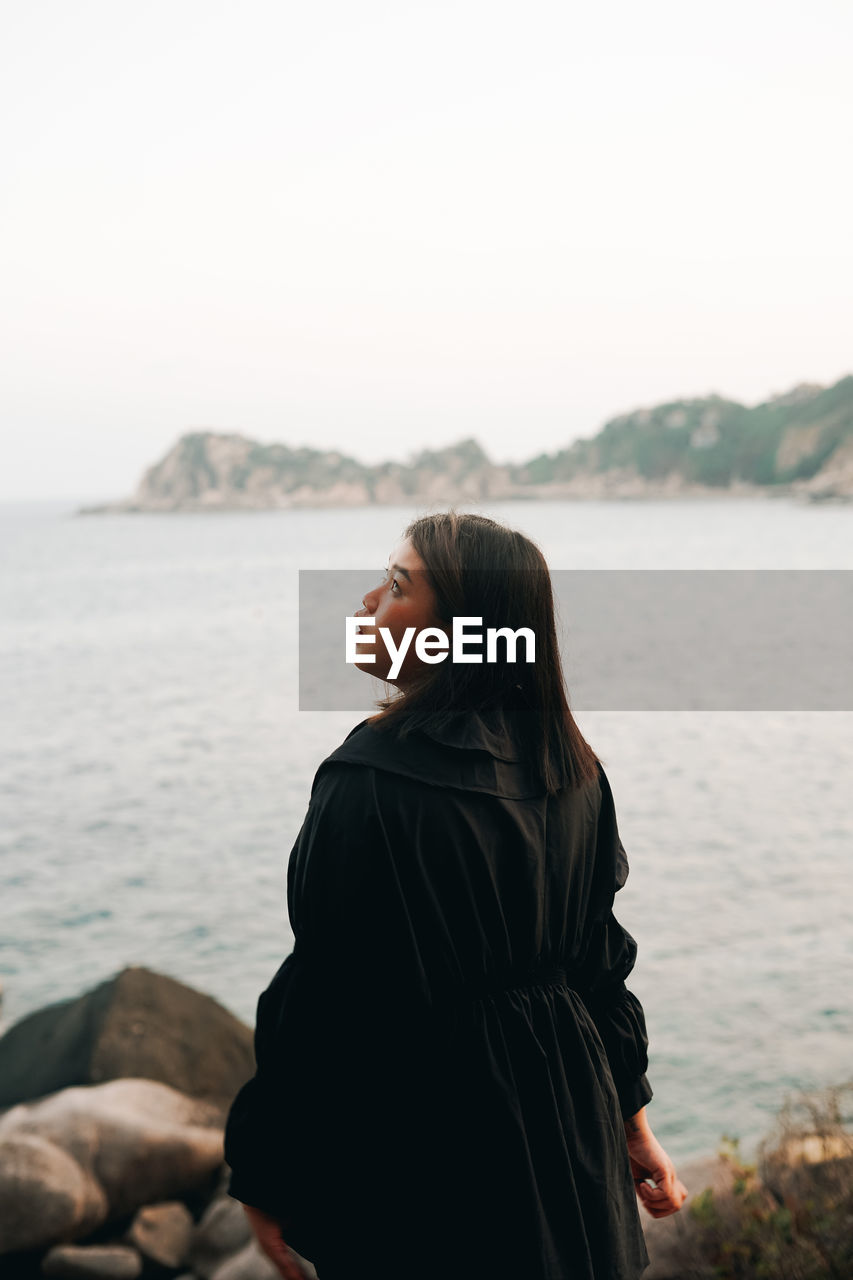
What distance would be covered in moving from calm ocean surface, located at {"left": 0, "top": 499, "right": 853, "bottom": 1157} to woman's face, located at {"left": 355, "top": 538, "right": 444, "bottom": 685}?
0.34 metres

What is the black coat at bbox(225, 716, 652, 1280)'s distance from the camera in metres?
1.62

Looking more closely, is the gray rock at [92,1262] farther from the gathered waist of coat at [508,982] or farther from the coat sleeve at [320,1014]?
the gathered waist of coat at [508,982]

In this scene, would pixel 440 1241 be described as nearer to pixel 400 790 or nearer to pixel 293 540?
pixel 400 790

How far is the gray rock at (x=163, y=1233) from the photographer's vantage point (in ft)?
18.4

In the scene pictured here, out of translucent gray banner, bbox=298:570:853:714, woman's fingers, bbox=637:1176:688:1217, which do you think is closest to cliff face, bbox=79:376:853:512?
translucent gray banner, bbox=298:570:853:714

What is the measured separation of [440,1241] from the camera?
168cm

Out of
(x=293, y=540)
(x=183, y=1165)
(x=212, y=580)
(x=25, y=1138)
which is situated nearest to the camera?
(x=25, y=1138)

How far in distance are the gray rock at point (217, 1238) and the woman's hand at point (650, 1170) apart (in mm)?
4187

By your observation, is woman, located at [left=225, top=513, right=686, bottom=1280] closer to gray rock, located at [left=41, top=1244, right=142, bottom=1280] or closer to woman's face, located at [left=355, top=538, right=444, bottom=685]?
woman's face, located at [left=355, top=538, right=444, bottom=685]

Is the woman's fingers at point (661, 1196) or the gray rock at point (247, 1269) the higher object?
the woman's fingers at point (661, 1196)

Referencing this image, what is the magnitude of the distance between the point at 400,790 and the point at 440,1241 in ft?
2.28

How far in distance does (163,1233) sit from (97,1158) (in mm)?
509

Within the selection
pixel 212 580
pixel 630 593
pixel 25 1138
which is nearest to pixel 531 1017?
pixel 25 1138

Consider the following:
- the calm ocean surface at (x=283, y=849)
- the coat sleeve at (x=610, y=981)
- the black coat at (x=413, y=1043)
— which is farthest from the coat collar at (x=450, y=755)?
the calm ocean surface at (x=283, y=849)
